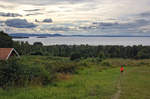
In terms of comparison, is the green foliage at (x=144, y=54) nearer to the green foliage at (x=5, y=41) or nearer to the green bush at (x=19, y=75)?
the green foliage at (x=5, y=41)

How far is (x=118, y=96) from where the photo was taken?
9305mm

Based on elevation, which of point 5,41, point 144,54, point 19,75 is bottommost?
point 144,54

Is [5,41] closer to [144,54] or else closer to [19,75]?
[19,75]

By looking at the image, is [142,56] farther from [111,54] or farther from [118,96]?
[118,96]

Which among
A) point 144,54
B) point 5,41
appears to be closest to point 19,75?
point 5,41

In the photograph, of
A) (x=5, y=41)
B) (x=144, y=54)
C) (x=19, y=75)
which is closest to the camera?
(x=19, y=75)

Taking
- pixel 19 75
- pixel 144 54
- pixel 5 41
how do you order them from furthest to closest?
pixel 144 54, pixel 5 41, pixel 19 75

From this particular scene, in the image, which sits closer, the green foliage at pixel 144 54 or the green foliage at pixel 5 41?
the green foliage at pixel 5 41

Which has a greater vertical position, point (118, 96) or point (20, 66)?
point (20, 66)

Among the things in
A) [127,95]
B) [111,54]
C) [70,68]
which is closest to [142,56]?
[111,54]

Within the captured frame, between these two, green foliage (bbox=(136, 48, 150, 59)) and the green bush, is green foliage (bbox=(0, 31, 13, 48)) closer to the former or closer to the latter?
the green bush

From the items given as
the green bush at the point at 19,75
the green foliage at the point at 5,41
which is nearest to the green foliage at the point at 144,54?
the green foliage at the point at 5,41

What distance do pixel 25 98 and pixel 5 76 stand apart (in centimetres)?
300

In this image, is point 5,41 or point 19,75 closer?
point 19,75
